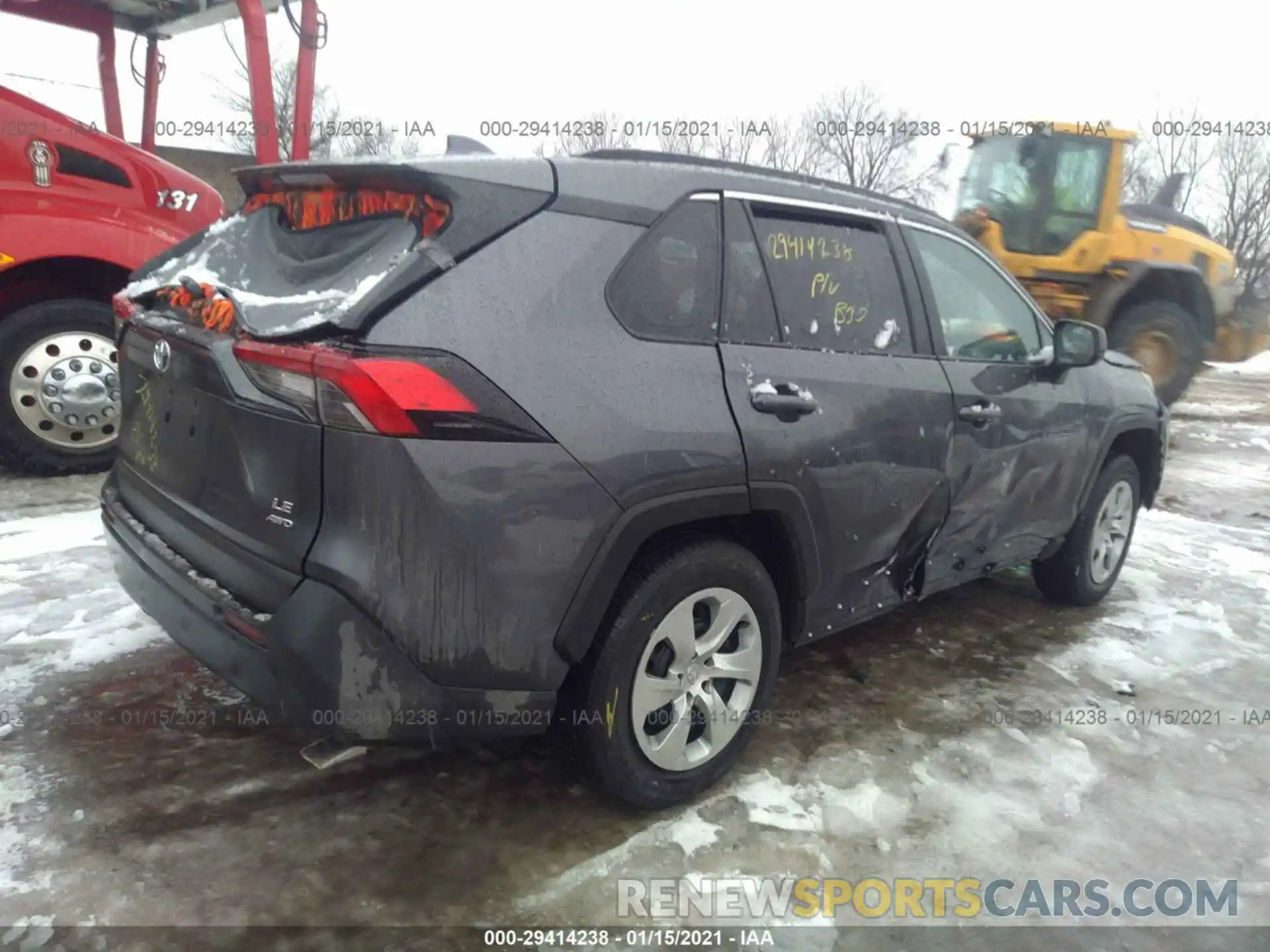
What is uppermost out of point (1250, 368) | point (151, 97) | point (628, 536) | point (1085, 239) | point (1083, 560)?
point (151, 97)

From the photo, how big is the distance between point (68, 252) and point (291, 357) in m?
3.76

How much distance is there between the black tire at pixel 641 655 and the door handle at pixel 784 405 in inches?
15.8

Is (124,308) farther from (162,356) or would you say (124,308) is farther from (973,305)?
(973,305)

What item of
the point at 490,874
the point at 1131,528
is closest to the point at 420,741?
the point at 490,874

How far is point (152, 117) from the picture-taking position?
6.38 meters

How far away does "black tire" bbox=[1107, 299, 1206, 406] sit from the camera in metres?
9.61

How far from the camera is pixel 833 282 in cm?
292

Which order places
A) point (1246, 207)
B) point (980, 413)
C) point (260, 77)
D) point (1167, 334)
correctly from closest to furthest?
1. point (980, 413)
2. point (260, 77)
3. point (1167, 334)
4. point (1246, 207)

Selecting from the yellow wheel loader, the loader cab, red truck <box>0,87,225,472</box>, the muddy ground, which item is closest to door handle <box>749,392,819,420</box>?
the muddy ground

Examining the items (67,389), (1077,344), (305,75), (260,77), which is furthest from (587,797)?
(305,75)

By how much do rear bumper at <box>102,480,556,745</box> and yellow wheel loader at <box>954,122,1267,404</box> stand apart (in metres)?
8.07

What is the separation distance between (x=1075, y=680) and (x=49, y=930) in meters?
3.57

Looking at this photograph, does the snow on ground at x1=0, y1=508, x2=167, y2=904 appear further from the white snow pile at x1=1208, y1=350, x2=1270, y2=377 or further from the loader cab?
the white snow pile at x1=1208, y1=350, x2=1270, y2=377

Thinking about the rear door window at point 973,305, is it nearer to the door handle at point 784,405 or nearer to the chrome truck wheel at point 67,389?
the door handle at point 784,405
